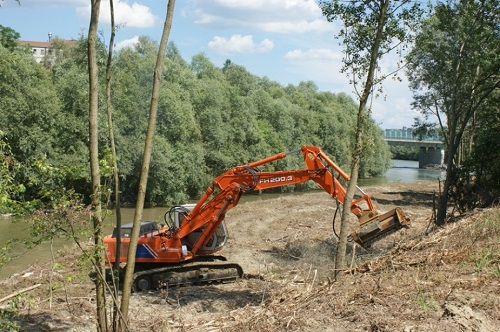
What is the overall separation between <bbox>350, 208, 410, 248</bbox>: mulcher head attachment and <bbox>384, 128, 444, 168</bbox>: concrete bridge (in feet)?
Result: 208

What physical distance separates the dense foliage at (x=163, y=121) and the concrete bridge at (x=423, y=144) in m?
29.3

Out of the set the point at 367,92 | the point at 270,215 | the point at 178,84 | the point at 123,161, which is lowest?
the point at 270,215

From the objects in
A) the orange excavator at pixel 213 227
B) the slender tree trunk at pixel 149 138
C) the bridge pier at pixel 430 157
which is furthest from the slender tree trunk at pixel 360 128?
the bridge pier at pixel 430 157

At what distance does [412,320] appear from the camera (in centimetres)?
753

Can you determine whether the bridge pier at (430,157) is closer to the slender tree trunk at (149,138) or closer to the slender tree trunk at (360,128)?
the slender tree trunk at (360,128)

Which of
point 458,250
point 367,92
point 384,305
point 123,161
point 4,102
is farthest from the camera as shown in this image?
point 123,161

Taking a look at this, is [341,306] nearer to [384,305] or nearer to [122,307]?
[384,305]

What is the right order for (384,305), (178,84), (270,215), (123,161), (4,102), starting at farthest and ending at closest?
(178,84) < (123,161) < (4,102) < (270,215) < (384,305)

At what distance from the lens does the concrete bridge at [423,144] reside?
266 feet

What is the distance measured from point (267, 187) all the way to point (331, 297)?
206 inches

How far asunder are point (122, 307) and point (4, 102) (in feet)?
77.3

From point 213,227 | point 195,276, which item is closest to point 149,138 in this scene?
point 213,227

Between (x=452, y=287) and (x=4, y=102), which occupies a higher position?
(x=4, y=102)

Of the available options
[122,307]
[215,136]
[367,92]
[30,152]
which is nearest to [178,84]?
[215,136]
